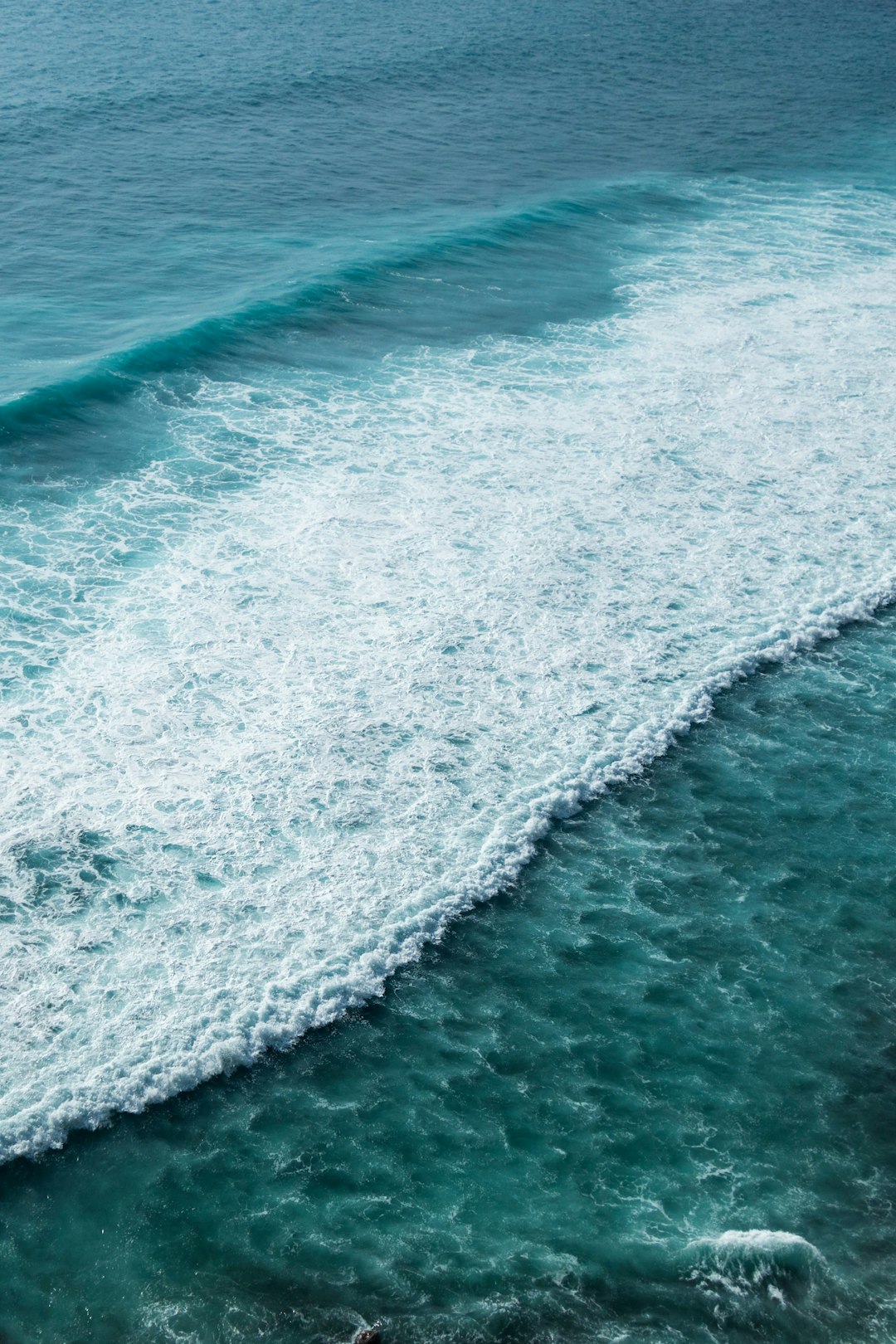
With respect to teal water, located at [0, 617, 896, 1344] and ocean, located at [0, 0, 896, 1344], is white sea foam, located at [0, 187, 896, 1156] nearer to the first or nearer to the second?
ocean, located at [0, 0, 896, 1344]

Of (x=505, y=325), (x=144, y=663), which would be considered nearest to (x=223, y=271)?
(x=505, y=325)

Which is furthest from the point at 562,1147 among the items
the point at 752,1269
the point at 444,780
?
Answer: the point at 444,780

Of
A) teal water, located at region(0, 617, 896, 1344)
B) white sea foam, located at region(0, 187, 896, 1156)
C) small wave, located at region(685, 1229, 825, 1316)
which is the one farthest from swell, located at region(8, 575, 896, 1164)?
small wave, located at region(685, 1229, 825, 1316)

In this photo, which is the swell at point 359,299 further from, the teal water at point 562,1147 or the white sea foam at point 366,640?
the teal water at point 562,1147

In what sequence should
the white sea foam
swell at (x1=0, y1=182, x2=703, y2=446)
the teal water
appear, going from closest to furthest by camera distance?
1. the teal water
2. the white sea foam
3. swell at (x1=0, y1=182, x2=703, y2=446)

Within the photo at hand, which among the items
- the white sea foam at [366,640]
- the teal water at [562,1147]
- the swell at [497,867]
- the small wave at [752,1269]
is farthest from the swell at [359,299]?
the small wave at [752,1269]

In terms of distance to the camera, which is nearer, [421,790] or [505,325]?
[421,790]

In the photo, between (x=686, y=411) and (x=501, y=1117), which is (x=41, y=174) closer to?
(x=686, y=411)
